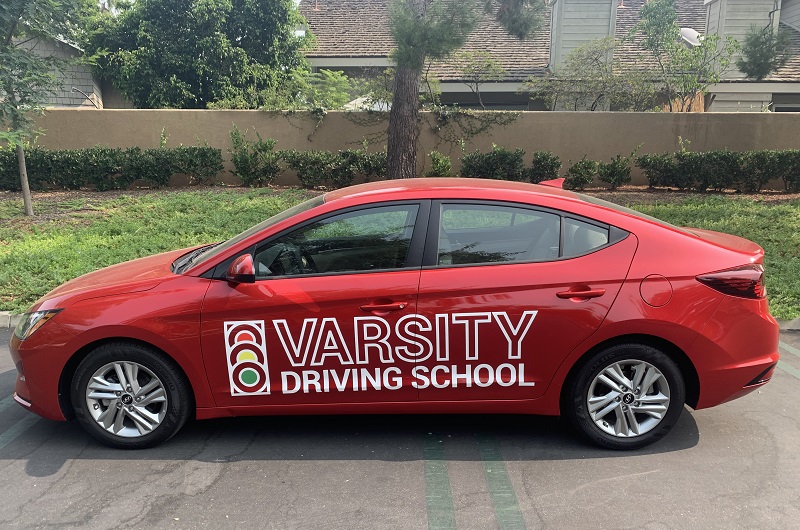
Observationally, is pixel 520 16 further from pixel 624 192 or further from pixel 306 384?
pixel 306 384

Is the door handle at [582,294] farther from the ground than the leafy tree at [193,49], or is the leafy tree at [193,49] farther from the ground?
the leafy tree at [193,49]

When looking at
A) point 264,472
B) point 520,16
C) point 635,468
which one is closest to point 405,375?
point 264,472

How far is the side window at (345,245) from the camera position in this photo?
3.86 metres

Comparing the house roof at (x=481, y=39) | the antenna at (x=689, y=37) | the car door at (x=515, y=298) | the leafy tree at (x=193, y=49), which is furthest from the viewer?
the house roof at (x=481, y=39)

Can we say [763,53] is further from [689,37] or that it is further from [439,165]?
[439,165]

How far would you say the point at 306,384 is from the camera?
12.5ft

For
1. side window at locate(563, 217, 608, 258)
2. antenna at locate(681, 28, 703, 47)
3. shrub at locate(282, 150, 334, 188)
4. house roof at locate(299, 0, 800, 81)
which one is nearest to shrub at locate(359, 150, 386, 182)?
shrub at locate(282, 150, 334, 188)

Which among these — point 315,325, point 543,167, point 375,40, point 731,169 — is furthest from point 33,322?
point 375,40

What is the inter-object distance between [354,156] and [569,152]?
16.0ft

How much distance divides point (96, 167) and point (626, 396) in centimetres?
1197

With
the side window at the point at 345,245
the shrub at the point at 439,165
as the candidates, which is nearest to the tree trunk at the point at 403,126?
the shrub at the point at 439,165

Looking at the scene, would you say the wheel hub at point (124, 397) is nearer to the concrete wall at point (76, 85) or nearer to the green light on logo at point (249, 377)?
the green light on logo at point (249, 377)

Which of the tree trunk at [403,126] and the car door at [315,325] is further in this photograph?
the tree trunk at [403,126]

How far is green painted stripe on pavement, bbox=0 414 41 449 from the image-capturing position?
4.09 meters
